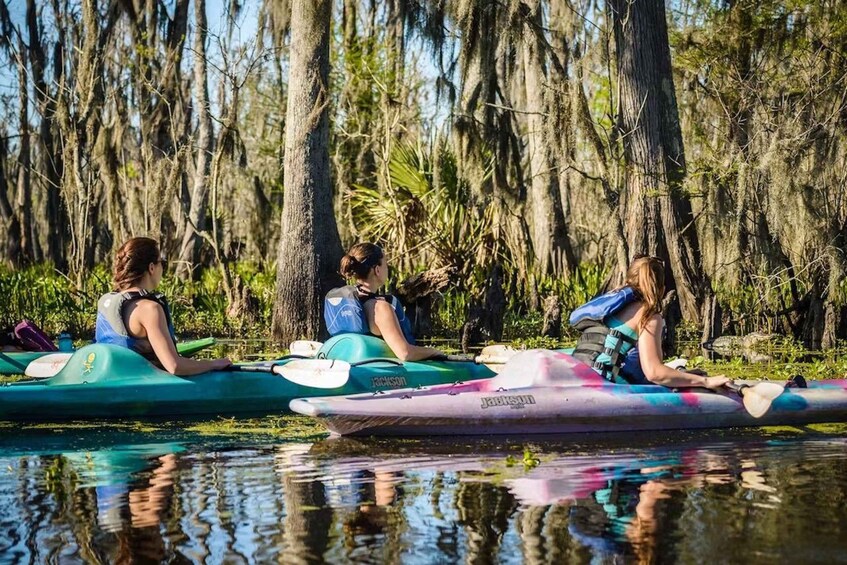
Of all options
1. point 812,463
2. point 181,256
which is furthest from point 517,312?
point 812,463

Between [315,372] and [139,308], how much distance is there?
121 centimetres

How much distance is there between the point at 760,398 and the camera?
25.7 ft

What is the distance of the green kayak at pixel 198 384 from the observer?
8.20 metres

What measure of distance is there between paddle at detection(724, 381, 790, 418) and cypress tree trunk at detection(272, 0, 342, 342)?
705 centimetres

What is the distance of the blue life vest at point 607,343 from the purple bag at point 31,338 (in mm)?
5075

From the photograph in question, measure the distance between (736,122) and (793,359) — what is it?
3.31 metres

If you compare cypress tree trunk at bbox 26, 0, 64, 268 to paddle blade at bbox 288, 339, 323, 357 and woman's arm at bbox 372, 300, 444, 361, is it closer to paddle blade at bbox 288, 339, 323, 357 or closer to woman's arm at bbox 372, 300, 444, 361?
paddle blade at bbox 288, 339, 323, 357

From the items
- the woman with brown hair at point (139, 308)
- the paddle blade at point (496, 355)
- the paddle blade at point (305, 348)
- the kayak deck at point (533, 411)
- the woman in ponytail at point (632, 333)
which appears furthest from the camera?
the paddle blade at point (305, 348)

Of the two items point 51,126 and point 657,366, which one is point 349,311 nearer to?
point 657,366

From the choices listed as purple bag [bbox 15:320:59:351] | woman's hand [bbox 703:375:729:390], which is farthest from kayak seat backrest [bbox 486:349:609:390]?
purple bag [bbox 15:320:59:351]

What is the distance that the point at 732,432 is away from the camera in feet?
25.5

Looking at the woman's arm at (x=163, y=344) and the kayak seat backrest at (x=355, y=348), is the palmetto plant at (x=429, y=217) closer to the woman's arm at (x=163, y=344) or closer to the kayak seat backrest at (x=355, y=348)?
the kayak seat backrest at (x=355, y=348)

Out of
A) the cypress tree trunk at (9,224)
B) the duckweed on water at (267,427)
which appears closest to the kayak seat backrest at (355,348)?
the duckweed on water at (267,427)

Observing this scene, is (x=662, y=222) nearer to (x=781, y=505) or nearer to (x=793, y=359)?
(x=793, y=359)
